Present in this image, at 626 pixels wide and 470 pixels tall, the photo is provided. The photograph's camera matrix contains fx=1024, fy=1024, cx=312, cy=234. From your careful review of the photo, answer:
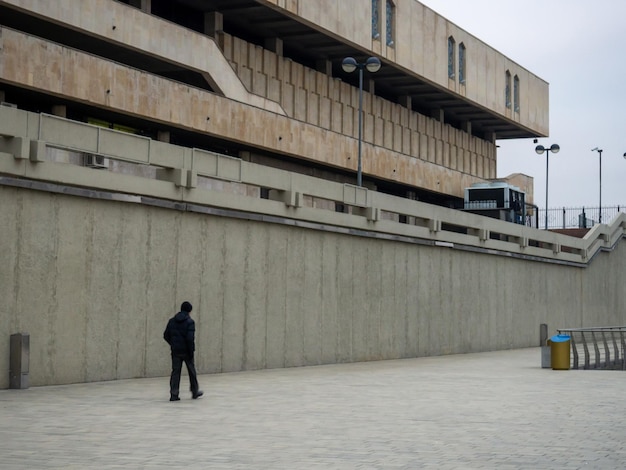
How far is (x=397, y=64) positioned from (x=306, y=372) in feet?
97.9

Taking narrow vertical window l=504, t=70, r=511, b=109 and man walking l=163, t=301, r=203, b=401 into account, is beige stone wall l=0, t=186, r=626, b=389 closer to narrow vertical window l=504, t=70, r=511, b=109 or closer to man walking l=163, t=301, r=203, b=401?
man walking l=163, t=301, r=203, b=401

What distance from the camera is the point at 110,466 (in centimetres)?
985

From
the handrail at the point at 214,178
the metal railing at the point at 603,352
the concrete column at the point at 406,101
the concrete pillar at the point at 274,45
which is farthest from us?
the concrete column at the point at 406,101

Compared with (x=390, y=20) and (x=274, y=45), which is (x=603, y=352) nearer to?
(x=274, y=45)

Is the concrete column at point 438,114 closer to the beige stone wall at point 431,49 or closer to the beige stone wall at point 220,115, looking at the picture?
the beige stone wall at point 220,115

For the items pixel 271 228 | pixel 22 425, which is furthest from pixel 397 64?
pixel 22 425

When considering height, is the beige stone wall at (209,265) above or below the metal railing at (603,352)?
above

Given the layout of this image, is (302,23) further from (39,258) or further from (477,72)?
(39,258)

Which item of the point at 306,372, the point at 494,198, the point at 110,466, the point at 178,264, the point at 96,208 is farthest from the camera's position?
the point at 494,198

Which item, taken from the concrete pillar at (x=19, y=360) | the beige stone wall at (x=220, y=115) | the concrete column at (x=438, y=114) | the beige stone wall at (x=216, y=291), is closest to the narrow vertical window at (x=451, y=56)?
the beige stone wall at (x=220, y=115)

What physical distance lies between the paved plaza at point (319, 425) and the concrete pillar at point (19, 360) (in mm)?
291

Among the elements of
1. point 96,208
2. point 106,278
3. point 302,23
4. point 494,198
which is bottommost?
point 106,278

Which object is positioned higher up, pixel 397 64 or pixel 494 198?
pixel 397 64

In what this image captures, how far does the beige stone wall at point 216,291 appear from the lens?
19703 millimetres
